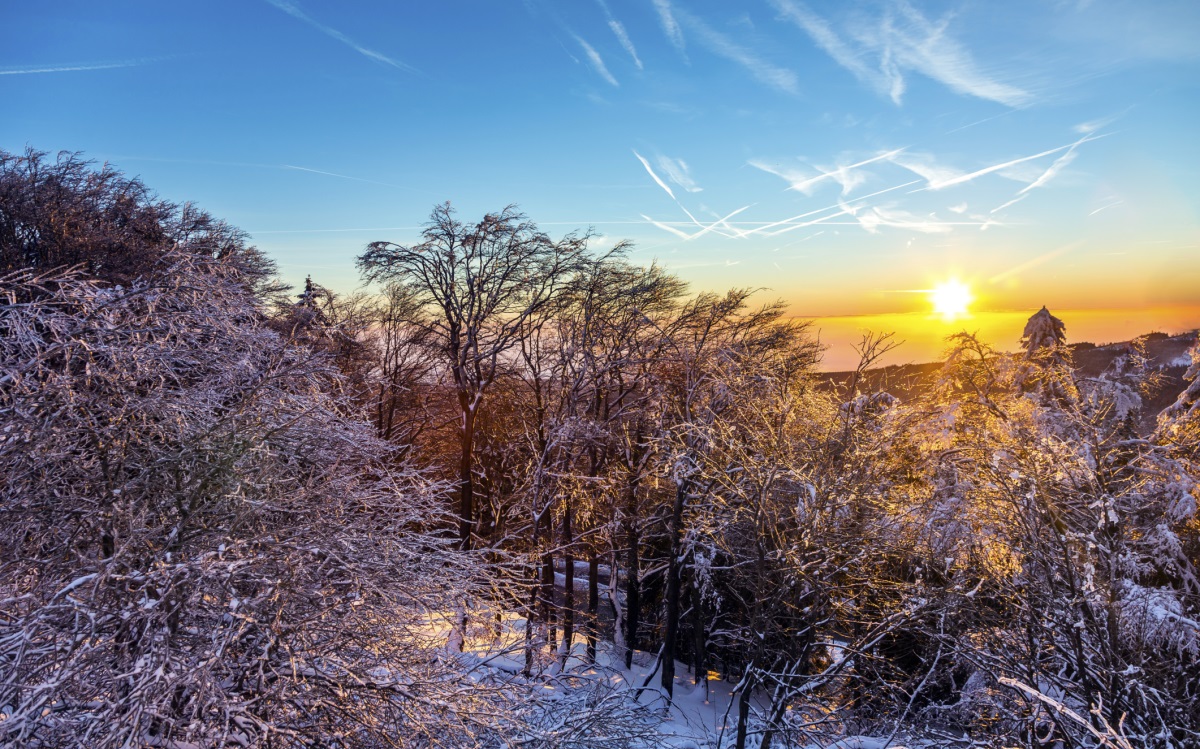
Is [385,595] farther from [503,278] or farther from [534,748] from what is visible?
[503,278]

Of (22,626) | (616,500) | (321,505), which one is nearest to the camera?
(22,626)

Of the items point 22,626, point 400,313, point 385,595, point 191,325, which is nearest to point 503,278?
point 400,313

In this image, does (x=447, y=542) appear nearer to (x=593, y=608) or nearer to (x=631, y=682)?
(x=631, y=682)

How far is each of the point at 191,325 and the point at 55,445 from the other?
2.23 m

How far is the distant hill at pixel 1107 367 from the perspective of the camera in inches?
611

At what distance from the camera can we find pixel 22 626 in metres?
5.20

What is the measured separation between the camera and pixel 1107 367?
19.6 metres

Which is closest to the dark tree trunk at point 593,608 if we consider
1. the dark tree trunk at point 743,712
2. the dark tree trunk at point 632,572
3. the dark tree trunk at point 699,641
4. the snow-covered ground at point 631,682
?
the snow-covered ground at point 631,682

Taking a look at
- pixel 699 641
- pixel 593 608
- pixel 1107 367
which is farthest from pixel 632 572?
pixel 1107 367

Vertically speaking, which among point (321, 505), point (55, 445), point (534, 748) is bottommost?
point (534, 748)

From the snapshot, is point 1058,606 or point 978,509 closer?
point 1058,606

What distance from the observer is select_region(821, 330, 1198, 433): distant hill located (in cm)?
1553

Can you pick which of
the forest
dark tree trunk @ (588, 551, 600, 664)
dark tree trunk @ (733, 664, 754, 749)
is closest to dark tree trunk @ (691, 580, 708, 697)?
the forest

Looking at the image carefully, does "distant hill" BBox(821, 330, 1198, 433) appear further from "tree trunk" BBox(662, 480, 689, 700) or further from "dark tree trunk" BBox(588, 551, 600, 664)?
"dark tree trunk" BBox(588, 551, 600, 664)
